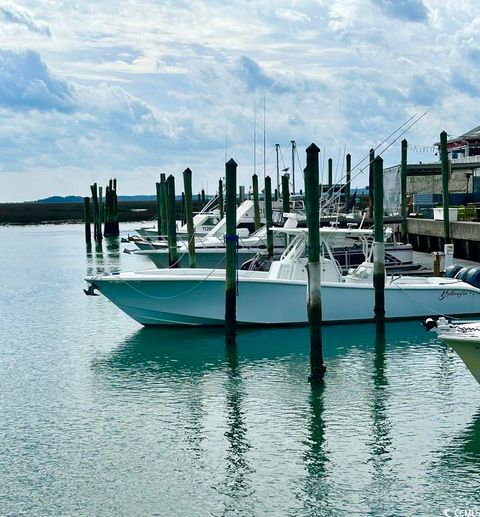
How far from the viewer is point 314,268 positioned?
708 inches

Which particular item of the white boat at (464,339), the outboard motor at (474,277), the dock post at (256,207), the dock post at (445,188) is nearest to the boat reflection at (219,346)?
the outboard motor at (474,277)

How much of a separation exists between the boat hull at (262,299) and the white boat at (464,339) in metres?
8.05

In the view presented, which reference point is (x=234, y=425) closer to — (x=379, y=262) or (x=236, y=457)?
(x=236, y=457)

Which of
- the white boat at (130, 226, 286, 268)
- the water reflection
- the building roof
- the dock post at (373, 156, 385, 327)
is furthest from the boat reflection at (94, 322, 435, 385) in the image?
the building roof

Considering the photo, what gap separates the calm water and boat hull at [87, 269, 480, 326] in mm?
432

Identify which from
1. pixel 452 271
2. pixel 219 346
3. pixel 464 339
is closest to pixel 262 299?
pixel 219 346

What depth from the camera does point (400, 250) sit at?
104 ft

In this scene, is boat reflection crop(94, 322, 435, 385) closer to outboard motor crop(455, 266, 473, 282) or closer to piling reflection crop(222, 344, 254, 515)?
piling reflection crop(222, 344, 254, 515)

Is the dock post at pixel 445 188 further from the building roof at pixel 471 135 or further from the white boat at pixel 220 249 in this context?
the building roof at pixel 471 135

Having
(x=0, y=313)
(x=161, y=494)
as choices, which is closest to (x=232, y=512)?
(x=161, y=494)

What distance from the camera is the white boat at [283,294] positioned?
24.2m

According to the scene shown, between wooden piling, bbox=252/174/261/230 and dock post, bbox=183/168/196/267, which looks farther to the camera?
wooden piling, bbox=252/174/261/230

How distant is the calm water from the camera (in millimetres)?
12789

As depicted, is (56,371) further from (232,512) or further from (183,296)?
(232,512)
